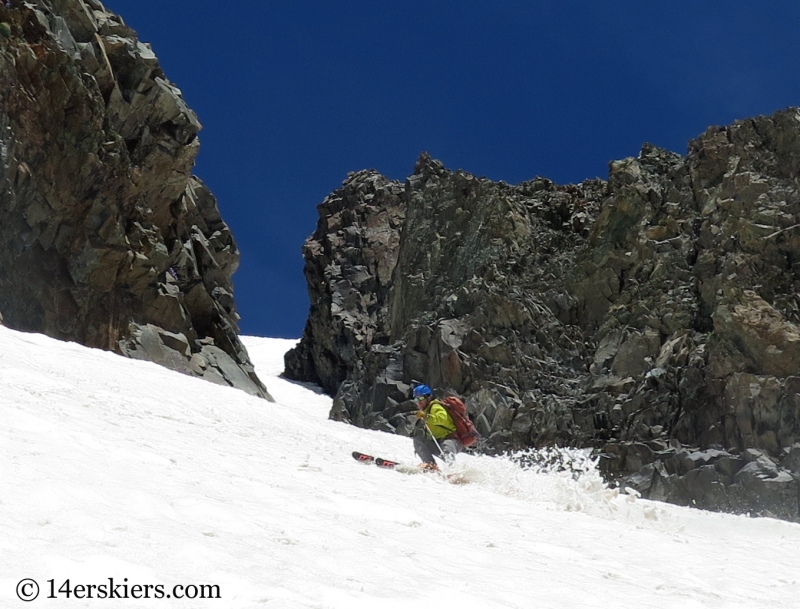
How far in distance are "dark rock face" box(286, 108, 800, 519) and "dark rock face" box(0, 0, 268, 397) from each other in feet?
38.3

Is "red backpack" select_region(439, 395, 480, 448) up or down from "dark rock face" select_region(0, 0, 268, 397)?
down

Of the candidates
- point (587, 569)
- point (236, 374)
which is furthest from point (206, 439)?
point (236, 374)

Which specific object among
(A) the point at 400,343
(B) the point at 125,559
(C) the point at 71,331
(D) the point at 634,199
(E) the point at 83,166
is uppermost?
(D) the point at 634,199

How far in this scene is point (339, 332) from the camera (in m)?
66.2

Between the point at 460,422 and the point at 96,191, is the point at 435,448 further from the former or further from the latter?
the point at 96,191

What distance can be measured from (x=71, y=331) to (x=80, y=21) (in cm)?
1424

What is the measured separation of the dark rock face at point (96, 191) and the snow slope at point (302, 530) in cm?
2379

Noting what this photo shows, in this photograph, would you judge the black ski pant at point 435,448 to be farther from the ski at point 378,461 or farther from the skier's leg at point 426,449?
the ski at point 378,461

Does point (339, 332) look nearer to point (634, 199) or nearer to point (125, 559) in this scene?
point (634, 199)

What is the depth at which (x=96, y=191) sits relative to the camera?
3588 centimetres

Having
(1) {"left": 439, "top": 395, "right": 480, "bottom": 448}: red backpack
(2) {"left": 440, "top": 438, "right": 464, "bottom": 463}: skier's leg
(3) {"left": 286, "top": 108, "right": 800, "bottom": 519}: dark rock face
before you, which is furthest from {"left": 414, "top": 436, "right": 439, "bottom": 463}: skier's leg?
(3) {"left": 286, "top": 108, "right": 800, "bottom": 519}: dark rock face

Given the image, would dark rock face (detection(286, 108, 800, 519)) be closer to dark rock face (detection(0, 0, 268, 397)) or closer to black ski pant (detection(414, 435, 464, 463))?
dark rock face (detection(0, 0, 268, 397))

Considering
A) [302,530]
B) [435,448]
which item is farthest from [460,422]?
[302,530]

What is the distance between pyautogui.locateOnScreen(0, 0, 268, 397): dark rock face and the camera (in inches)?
1283
